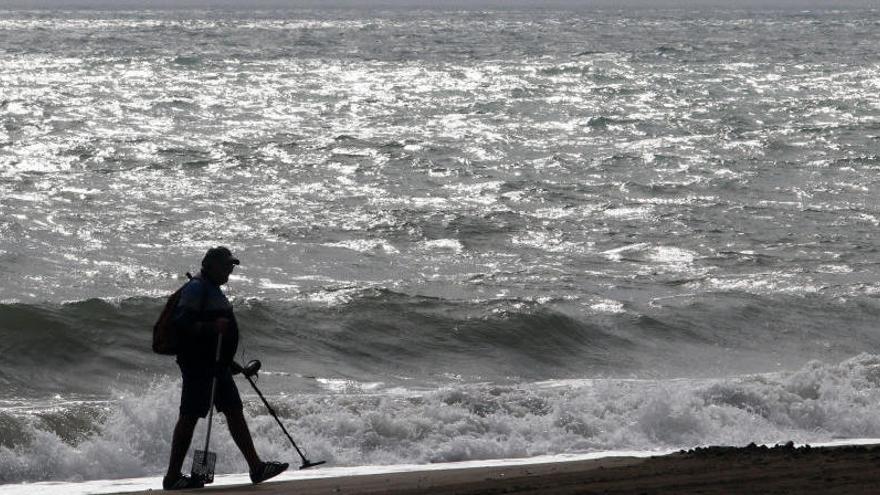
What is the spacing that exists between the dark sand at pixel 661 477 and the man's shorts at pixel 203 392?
0.50 metres

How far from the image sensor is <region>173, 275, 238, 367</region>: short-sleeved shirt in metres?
9.16

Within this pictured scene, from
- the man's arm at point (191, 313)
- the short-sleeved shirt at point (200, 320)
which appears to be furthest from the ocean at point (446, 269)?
the man's arm at point (191, 313)

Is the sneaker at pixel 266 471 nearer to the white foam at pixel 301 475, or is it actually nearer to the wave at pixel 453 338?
the white foam at pixel 301 475

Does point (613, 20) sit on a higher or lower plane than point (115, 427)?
lower

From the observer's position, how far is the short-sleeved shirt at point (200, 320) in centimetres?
916

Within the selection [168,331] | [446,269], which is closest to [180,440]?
[168,331]

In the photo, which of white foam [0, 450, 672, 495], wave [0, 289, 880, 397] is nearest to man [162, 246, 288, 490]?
white foam [0, 450, 672, 495]

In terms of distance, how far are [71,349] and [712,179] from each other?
1396 cm

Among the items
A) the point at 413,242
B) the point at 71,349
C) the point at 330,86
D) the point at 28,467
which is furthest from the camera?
the point at 330,86

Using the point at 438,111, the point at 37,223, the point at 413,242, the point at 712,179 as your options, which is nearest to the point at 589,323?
the point at 413,242

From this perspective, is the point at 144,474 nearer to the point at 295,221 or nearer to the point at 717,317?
the point at 717,317

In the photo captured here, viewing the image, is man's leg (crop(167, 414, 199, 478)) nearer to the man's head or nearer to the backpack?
the backpack

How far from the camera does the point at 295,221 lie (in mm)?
21297

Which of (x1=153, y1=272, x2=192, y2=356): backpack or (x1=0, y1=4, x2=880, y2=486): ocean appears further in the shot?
(x1=0, y1=4, x2=880, y2=486): ocean
